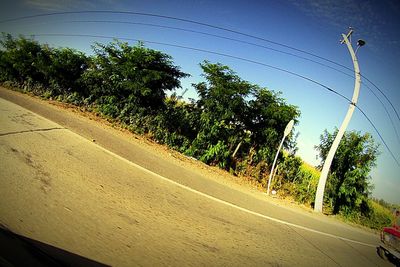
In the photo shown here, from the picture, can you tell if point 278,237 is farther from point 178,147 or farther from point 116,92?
point 116,92

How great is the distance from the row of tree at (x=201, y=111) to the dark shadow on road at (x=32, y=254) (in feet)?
29.4

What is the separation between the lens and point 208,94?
38.4 feet

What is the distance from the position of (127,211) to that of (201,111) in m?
8.47

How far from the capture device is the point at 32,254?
2.35m

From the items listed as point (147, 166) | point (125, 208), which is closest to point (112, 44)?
point (147, 166)

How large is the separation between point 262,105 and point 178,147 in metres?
4.91

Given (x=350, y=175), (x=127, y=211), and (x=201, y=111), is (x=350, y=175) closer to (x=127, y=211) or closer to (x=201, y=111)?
(x=201, y=111)

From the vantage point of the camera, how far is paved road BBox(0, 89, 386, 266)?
2.98 metres

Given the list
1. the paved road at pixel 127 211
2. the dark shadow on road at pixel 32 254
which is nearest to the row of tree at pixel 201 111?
the paved road at pixel 127 211

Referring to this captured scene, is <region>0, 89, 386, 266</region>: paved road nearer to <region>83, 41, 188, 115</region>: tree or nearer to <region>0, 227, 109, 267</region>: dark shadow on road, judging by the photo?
<region>0, 227, 109, 267</region>: dark shadow on road

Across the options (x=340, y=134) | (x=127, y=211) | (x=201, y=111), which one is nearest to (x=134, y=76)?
(x=201, y=111)

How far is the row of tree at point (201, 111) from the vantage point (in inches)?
447

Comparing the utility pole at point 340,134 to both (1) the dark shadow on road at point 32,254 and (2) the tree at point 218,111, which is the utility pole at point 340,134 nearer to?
(2) the tree at point 218,111

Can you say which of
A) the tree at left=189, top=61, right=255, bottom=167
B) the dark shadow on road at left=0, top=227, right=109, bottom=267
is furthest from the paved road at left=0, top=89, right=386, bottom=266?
the tree at left=189, top=61, right=255, bottom=167
